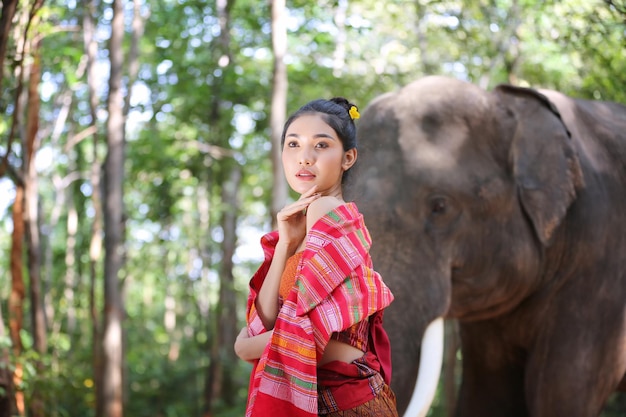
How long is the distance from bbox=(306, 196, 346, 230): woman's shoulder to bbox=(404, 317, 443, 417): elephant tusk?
1358 mm

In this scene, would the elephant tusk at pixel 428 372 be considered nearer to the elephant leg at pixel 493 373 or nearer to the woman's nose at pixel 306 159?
the elephant leg at pixel 493 373

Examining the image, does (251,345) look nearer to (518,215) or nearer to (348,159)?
(348,159)

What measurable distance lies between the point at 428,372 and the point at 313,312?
1629 millimetres

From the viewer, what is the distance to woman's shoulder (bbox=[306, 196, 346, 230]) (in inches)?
77.6

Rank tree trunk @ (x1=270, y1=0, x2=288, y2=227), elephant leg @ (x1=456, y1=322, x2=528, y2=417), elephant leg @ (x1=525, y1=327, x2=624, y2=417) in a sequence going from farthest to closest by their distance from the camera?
1. tree trunk @ (x1=270, y1=0, x2=288, y2=227)
2. elephant leg @ (x1=456, y1=322, x2=528, y2=417)
3. elephant leg @ (x1=525, y1=327, x2=624, y2=417)

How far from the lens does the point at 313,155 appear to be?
203 centimetres

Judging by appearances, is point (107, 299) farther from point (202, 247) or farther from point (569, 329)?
point (202, 247)

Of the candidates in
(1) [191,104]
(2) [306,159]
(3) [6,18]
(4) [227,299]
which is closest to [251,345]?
(2) [306,159]

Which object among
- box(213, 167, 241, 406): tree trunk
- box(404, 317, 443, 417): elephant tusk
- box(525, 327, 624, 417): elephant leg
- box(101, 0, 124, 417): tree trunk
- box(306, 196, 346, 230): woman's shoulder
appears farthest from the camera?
box(213, 167, 241, 406): tree trunk

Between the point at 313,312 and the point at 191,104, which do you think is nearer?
the point at 313,312

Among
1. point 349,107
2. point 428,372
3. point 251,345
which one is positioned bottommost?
point 428,372

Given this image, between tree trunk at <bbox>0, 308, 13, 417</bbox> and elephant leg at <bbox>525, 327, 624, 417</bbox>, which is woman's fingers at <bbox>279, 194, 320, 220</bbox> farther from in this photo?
tree trunk at <bbox>0, 308, 13, 417</bbox>


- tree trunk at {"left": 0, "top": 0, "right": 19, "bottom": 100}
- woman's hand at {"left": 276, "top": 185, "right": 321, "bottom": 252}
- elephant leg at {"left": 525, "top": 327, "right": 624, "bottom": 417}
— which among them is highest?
tree trunk at {"left": 0, "top": 0, "right": 19, "bottom": 100}

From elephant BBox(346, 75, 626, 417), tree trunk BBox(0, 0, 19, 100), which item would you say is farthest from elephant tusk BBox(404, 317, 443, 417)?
tree trunk BBox(0, 0, 19, 100)
